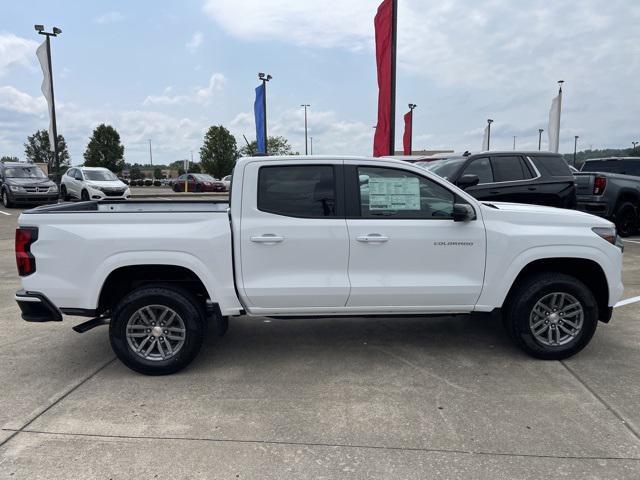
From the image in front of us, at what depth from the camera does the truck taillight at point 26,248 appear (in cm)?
376

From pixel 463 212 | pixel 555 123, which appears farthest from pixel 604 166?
pixel 555 123

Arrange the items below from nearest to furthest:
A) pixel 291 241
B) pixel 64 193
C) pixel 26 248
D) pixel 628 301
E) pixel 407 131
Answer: pixel 26 248 → pixel 291 241 → pixel 628 301 → pixel 64 193 → pixel 407 131

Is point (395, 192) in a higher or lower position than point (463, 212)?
higher

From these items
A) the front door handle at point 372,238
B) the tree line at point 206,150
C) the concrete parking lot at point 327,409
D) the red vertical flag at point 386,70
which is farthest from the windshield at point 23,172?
the tree line at point 206,150

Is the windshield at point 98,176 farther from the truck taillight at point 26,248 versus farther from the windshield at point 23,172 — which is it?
the truck taillight at point 26,248

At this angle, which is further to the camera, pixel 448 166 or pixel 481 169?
pixel 448 166

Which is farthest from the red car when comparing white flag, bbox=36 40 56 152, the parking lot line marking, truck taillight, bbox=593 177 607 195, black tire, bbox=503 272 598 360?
black tire, bbox=503 272 598 360

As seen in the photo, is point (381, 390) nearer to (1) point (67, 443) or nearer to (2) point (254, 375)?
(2) point (254, 375)

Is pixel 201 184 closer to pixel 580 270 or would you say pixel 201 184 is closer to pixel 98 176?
pixel 98 176

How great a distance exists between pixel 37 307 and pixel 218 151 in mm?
55501

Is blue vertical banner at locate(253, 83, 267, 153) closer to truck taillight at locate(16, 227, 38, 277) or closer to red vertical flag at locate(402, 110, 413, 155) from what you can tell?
red vertical flag at locate(402, 110, 413, 155)

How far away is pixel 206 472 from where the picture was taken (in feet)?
8.94

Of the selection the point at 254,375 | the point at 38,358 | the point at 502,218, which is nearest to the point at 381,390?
the point at 254,375

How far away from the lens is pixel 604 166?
44.8 ft
